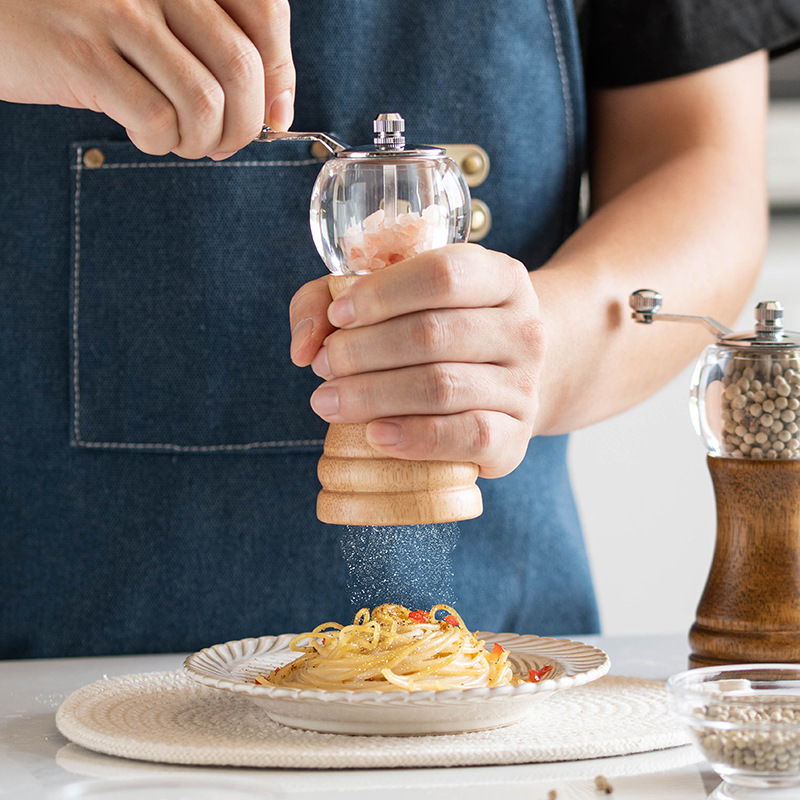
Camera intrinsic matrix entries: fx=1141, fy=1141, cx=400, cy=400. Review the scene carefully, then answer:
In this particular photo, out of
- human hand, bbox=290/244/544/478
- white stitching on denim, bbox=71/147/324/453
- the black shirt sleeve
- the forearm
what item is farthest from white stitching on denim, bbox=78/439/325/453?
the black shirt sleeve

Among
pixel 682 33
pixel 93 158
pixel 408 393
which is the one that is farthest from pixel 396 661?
pixel 682 33

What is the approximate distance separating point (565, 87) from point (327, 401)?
1.89ft

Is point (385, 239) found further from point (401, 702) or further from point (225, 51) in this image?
point (401, 702)

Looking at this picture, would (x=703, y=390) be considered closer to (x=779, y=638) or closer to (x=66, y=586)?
(x=779, y=638)

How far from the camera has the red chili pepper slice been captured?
0.72m

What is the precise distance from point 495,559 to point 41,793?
607mm

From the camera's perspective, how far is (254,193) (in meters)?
1.08

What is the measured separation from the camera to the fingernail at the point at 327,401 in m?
0.71

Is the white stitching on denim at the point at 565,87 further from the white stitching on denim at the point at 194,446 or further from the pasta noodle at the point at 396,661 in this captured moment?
the pasta noodle at the point at 396,661

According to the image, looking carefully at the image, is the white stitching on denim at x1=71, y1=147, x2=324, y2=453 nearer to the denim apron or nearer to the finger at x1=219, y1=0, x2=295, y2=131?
the denim apron

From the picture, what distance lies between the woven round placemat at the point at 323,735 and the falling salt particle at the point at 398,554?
0.12m

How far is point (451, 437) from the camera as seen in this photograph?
2.34 ft

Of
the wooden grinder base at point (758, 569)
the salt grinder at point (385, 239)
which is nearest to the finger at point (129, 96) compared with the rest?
the salt grinder at point (385, 239)

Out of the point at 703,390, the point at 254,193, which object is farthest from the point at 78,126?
the point at 703,390
